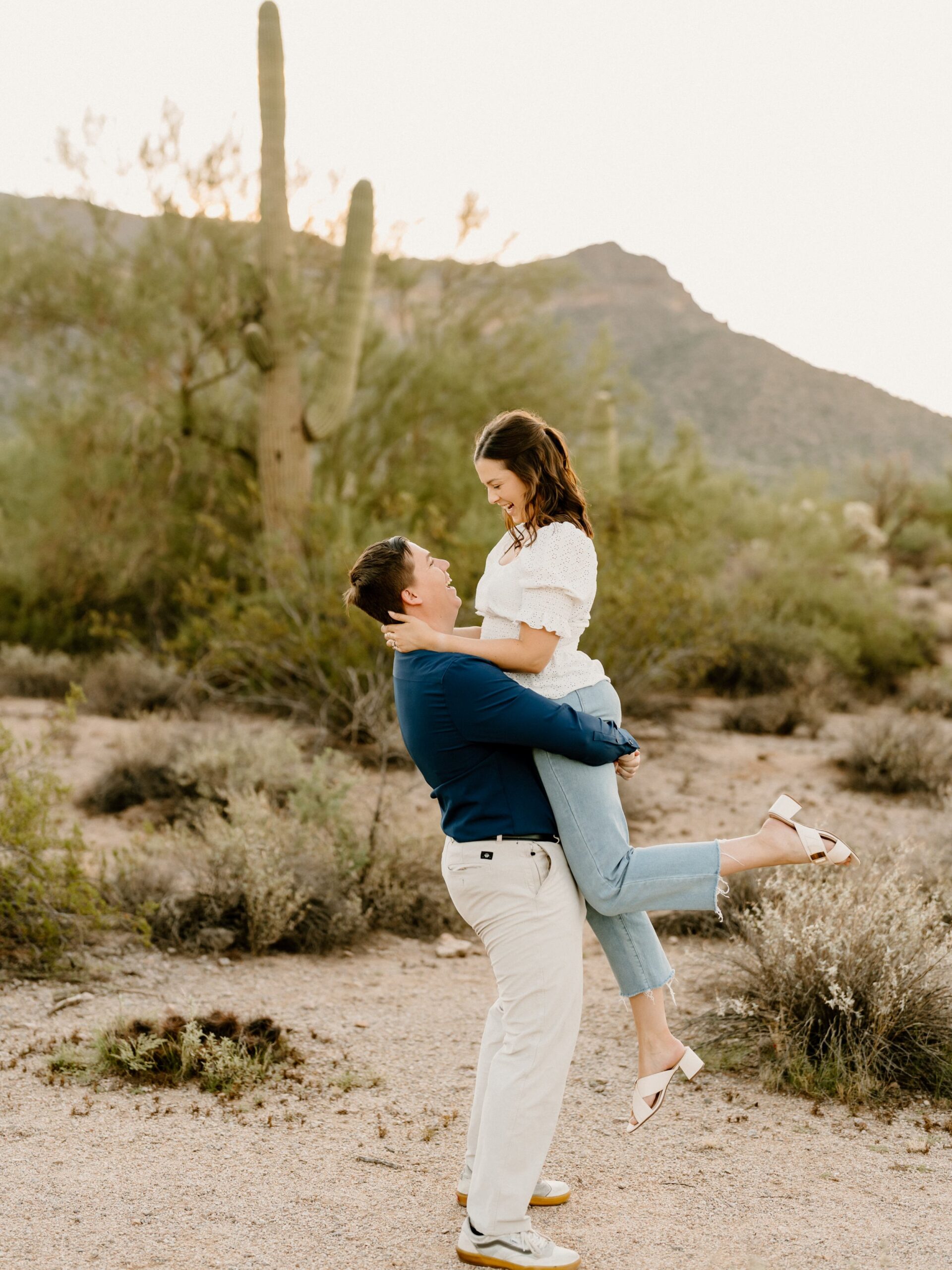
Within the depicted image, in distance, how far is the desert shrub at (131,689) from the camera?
11.0 meters

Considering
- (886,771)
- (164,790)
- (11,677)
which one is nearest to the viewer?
(164,790)

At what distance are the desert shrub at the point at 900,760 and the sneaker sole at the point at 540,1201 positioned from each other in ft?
21.6

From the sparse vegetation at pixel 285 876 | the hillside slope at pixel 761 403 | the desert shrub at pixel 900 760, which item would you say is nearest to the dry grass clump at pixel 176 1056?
the sparse vegetation at pixel 285 876

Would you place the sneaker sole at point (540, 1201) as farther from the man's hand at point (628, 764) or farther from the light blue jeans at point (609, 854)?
the man's hand at point (628, 764)

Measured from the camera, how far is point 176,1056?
4.12 metres

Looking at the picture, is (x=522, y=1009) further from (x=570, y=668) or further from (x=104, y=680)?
(x=104, y=680)

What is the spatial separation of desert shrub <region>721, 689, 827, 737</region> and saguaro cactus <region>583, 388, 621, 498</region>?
4.53 meters

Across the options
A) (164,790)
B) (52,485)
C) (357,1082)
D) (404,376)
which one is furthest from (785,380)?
(357,1082)

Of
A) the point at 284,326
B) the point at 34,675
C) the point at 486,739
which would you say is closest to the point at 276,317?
the point at 284,326

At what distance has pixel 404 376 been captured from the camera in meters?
14.9

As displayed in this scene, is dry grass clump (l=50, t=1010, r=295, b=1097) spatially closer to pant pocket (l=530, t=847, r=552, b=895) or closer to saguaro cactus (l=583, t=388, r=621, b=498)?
pant pocket (l=530, t=847, r=552, b=895)

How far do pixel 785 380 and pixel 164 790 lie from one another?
1922 inches

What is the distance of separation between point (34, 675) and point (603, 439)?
8668 mm

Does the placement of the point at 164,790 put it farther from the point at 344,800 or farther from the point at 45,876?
the point at 45,876
